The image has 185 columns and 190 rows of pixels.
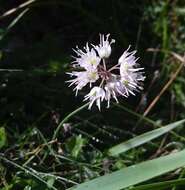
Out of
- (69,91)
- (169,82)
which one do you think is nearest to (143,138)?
(69,91)

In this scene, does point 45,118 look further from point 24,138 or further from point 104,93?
point 104,93

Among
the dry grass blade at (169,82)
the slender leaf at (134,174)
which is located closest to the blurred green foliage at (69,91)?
the dry grass blade at (169,82)

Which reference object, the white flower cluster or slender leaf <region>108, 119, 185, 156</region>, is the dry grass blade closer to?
slender leaf <region>108, 119, 185, 156</region>

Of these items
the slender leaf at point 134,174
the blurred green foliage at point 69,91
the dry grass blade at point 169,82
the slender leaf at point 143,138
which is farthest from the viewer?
the dry grass blade at point 169,82

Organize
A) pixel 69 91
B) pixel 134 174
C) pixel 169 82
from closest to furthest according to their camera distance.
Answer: pixel 134 174 < pixel 69 91 < pixel 169 82

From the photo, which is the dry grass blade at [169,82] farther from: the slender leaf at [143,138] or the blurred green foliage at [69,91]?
the slender leaf at [143,138]

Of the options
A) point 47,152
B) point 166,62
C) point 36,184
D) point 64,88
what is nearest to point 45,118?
point 64,88

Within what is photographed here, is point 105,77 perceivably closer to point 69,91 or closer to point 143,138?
point 143,138

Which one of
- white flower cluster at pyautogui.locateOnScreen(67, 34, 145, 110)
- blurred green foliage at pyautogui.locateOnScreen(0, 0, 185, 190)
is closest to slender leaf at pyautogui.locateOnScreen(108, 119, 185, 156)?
blurred green foliage at pyautogui.locateOnScreen(0, 0, 185, 190)
